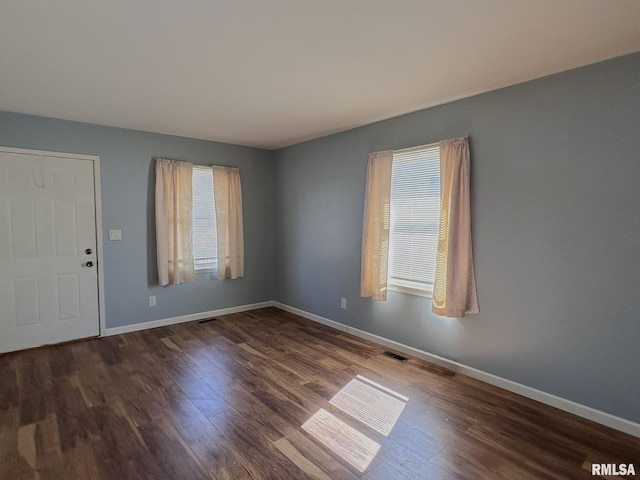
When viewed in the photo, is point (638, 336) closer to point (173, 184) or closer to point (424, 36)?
point (424, 36)

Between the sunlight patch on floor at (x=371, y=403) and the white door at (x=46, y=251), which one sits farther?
the white door at (x=46, y=251)

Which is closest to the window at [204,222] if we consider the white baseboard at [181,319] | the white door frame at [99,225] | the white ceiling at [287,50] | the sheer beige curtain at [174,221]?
the sheer beige curtain at [174,221]

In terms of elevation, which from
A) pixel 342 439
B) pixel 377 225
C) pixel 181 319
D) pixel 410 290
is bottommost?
pixel 342 439

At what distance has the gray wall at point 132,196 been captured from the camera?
3631 millimetres

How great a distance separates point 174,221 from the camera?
4.31m

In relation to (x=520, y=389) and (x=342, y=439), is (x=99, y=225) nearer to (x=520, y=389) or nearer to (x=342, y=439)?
(x=342, y=439)

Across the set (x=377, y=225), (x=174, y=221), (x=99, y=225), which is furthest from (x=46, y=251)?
(x=377, y=225)

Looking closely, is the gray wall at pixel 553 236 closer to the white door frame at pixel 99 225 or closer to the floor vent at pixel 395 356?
the floor vent at pixel 395 356

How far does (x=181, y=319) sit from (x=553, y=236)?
433cm

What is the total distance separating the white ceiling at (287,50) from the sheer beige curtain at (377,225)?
61 cm

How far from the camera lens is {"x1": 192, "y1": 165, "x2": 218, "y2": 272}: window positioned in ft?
15.0

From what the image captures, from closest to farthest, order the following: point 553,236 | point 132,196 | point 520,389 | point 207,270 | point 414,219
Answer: point 553,236, point 520,389, point 414,219, point 132,196, point 207,270

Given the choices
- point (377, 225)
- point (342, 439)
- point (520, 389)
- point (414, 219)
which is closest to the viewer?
point (342, 439)

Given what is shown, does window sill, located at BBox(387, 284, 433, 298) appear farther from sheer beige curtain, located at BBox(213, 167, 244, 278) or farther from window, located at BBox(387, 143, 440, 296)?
sheer beige curtain, located at BBox(213, 167, 244, 278)
